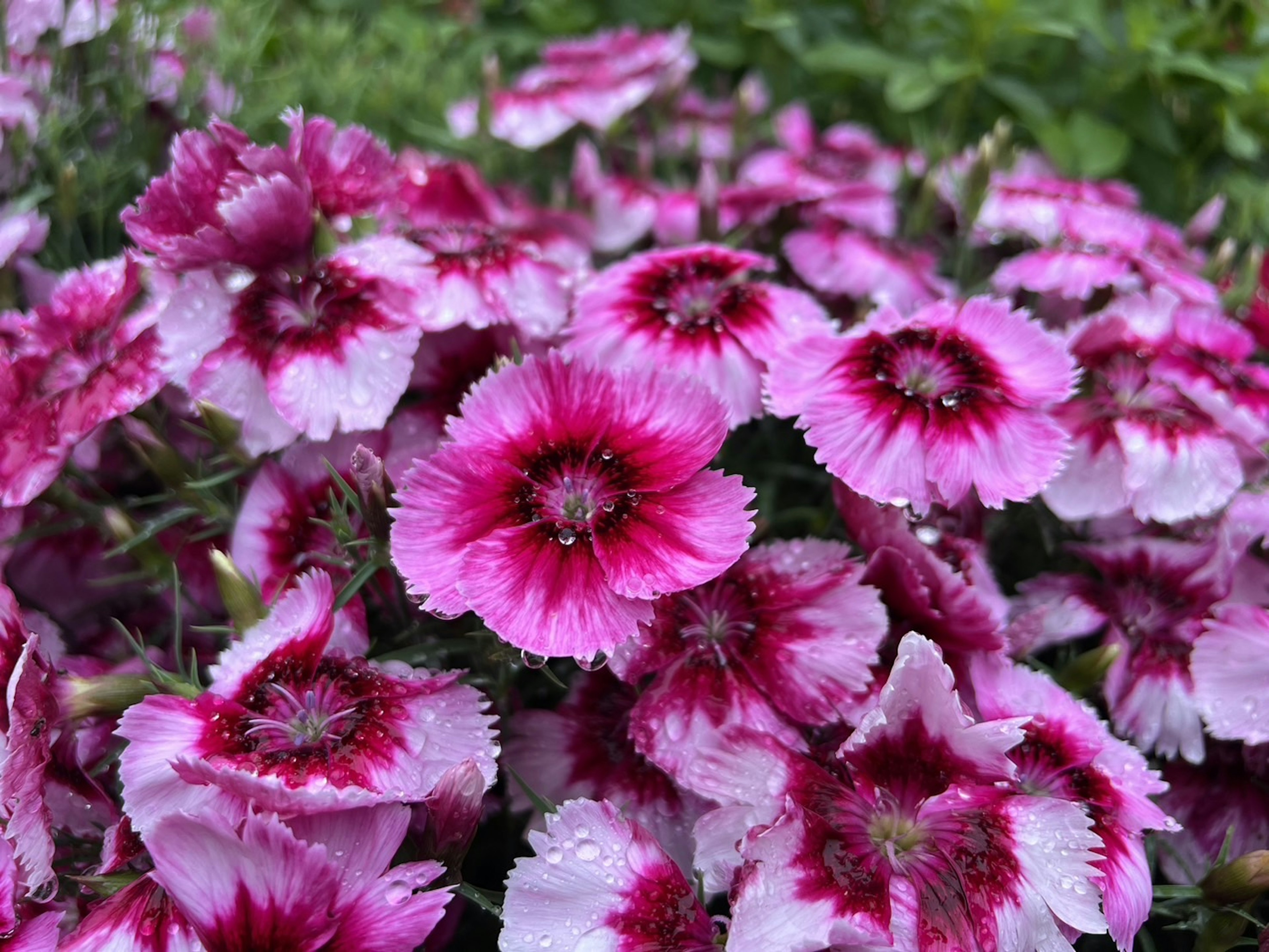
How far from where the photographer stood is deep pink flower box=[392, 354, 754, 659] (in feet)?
3.10

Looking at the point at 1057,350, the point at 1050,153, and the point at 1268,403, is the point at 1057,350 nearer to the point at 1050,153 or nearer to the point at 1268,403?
the point at 1268,403

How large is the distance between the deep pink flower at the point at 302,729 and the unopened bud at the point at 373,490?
0.08 m

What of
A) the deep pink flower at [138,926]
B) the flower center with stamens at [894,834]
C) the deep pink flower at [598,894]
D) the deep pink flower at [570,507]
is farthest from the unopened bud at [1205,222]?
the deep pink flower at [138,926]

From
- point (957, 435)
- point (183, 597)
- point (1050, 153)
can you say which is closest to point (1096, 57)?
point (1050, 153)

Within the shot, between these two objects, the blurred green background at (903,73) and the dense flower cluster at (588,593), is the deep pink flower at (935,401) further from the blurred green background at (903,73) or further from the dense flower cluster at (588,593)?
the blurred green background at (903,73)

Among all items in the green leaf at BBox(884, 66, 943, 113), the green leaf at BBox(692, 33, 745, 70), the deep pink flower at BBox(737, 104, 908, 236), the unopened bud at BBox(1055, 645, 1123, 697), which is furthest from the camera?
the green leaf at BBox(692, 33, 745, 70)

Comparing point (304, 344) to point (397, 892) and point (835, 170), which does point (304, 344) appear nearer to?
point (397, 892)

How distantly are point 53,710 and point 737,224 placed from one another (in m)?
1.28

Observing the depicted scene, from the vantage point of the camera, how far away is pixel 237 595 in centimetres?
106

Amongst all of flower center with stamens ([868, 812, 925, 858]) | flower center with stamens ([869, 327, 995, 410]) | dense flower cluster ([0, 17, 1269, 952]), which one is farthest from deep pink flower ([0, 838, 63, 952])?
flower center with stamens ([869, 327, 995, 410])

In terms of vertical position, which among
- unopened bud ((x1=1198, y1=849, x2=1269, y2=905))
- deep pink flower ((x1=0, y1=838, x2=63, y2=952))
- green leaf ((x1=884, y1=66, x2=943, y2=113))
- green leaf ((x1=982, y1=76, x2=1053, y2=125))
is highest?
green leaf ((x1=884, y1=66, x2=943, y2=113))

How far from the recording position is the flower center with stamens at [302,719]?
99cm

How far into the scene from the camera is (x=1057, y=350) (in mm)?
1204

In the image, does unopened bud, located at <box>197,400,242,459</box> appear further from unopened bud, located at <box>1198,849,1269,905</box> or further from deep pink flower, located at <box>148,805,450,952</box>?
unopened bud, located at <box>1198,849,1269,905</box>
